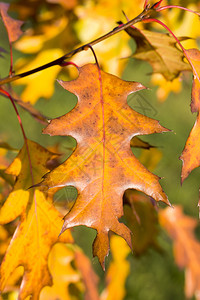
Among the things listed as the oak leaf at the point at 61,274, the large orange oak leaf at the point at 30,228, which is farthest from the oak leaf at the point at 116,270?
the large orange oak leaf at the point at 30,228

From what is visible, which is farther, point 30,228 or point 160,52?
point 160,52

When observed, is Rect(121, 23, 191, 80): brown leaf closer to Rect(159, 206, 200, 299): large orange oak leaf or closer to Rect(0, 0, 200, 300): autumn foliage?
Rect(0, 0, 200, 300): autumn foliage

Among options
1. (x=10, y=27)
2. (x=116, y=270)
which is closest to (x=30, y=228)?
(x=10, y=27)

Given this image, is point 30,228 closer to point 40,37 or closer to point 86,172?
point 86,172

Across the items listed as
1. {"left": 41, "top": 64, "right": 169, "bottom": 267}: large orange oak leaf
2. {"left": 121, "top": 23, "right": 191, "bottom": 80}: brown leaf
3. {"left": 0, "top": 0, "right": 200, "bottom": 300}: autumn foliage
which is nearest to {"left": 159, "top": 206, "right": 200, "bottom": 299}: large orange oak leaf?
{"left": 0, "top": 0, "right": 200, "bottom": 300}: autumn foliage

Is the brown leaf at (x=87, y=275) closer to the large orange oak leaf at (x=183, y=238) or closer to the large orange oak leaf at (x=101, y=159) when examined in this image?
the large orange oak leaf at (x=183, y=238)

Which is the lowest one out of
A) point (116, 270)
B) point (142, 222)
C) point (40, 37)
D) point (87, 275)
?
point (116, 270)

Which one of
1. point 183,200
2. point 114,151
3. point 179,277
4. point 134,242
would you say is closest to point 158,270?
point 179,277
